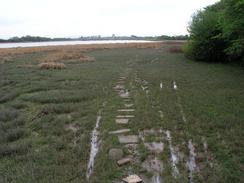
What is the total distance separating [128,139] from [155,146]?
55 cm

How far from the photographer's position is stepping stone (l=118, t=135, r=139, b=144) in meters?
4.58

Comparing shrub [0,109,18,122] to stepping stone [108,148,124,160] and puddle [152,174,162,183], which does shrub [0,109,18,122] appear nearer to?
stepping stone [108,148,124,160]

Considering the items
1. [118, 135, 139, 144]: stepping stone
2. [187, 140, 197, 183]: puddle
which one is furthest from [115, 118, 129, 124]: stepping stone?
[187, 140, 197, 183]: puddle

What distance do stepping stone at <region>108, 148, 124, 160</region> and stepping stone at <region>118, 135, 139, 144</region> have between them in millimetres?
356

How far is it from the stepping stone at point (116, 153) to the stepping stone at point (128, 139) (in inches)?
14.0

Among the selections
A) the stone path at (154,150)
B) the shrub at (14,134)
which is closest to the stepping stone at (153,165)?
the stone path at (154,150)

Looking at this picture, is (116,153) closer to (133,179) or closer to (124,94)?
(133,179)

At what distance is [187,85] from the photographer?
9711mm

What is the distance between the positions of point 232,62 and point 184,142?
46.3 ft

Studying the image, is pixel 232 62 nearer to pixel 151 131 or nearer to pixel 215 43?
pixel 215 43

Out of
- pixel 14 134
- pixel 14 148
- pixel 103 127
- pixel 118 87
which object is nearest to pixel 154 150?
pixel 103 127

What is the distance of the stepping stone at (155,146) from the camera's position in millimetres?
4262

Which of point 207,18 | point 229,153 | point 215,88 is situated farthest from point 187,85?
point 207,18

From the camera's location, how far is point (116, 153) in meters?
4.13
